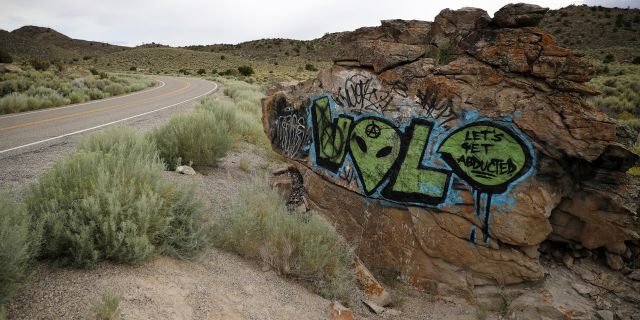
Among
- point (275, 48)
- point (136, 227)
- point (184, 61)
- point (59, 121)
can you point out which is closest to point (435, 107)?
point (136, 227)

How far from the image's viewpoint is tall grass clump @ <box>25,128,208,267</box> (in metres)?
3.04

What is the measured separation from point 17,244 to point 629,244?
6865 millimetres

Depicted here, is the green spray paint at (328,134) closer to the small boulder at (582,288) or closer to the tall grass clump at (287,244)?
the tall grass clump at (287,244)

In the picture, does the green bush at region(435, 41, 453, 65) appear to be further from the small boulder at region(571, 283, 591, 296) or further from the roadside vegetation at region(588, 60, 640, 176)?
the roadside vegetation at region(588, 60, 640, 176)

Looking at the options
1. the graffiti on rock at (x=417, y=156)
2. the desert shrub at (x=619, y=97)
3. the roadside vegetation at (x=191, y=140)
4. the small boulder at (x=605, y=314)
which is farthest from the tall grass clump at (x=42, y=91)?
the desert shrub at (x=619, y=97)

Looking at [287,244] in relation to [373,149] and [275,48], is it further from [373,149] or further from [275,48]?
[275,48]

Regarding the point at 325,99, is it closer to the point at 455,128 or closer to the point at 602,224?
the point at 455,128

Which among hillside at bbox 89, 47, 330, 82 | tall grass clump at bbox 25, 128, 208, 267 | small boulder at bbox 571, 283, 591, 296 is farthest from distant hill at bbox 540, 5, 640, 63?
tall grass clump at bbox 25, 128, 208, 267

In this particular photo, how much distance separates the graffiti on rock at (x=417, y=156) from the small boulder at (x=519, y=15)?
4.22 feet

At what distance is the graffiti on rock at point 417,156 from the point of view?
4.73m

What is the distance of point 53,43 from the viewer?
97438 millimetres

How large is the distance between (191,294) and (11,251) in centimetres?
134

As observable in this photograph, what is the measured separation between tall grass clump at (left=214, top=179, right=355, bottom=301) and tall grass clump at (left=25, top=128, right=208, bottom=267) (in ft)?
1.53

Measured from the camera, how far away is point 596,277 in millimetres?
5086
